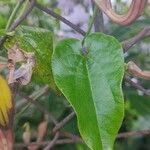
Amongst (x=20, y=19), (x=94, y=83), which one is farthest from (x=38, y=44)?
(x=94, y=83)

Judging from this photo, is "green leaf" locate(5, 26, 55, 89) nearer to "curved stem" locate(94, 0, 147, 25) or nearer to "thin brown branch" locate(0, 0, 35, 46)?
"thin brown branch" locate(0, 0, 35, 46)

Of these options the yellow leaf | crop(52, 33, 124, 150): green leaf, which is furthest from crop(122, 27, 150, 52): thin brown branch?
the yellow leaf

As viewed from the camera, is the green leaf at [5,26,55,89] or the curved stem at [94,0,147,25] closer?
the curved stem at [94,0,147,25]

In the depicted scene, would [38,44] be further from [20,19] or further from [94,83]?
[94,83]

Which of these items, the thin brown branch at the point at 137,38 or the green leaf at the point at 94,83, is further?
the thin brown branch at the point at 137,38

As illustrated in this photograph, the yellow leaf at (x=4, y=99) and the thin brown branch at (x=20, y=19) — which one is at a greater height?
the thin brown branch at (x=20, y=19)

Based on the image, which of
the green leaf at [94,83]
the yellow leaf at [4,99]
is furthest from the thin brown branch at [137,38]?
the yellow leaf at [4,99]

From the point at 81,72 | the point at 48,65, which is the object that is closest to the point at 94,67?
the point at 81,72

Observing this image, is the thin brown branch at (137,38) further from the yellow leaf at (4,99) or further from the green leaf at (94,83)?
the yellow leaf at (4,99)
